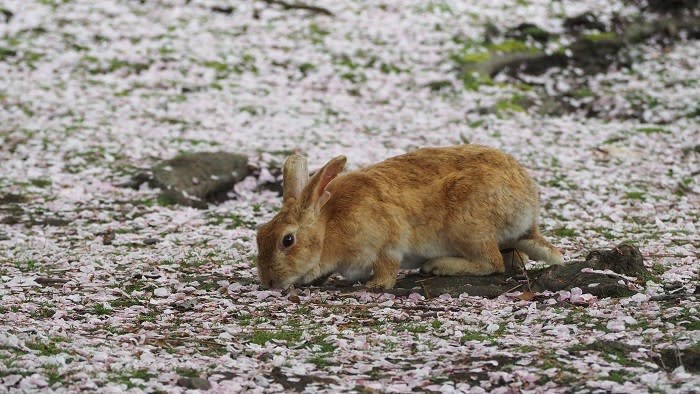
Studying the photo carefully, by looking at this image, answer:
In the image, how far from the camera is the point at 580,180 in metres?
15.3

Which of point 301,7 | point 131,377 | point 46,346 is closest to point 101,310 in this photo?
point 46,346

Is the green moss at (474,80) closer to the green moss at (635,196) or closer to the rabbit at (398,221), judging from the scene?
the green moss at (635,196)

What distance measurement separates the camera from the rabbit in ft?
28.9

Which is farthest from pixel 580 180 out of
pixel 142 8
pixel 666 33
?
pixel 142 8

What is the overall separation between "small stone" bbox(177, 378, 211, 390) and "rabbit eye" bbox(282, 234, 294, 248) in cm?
258

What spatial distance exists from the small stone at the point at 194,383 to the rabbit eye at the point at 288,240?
8.46ft

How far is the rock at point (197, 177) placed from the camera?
46.6 feet

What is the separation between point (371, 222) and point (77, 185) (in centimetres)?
741

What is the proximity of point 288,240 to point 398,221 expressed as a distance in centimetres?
116

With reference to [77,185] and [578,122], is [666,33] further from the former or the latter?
[77,185]

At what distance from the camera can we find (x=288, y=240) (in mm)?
8742

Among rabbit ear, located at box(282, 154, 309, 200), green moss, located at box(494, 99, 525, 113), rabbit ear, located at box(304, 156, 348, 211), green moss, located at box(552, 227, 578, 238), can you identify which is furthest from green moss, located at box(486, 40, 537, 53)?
rabbit ear, located at box(304, 156, 348, 211)

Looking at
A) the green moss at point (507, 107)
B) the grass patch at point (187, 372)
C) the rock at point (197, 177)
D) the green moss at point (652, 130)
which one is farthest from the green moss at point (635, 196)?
the grass patch at point (187, 372)

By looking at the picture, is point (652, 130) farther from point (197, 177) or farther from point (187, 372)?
point (187, 372)
